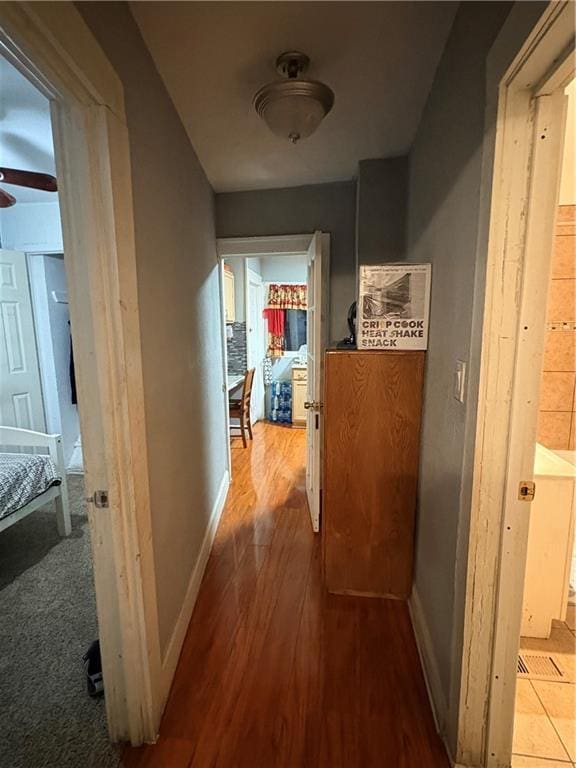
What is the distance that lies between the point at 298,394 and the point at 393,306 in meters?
3.59

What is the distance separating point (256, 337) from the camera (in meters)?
5.22

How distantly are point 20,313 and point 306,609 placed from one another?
347cm

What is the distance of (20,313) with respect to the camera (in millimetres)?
3316

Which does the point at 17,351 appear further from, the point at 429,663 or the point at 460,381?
the point at 429,663

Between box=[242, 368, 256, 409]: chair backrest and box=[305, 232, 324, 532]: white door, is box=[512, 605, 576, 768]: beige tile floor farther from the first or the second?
box=[242, 368, 256, 409]: chair backrest

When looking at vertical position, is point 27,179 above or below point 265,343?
above

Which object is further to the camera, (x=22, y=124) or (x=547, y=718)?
(x=22, y=124)

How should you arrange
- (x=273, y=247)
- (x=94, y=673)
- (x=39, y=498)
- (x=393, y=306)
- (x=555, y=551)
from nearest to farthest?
(x=94, y=673) < (x=555, y=551) < (x=393, y=306) < (x=39, y=498) < (x=273, y=247)

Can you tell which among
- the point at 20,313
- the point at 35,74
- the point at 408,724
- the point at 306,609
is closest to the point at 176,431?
the point at 306,609

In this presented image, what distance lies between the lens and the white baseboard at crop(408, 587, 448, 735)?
4.13 feet

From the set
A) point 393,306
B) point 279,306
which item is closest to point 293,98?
point 393,306

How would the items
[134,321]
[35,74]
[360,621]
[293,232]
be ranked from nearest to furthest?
[35,74]
[134,321]
[360,621]
[293,232]

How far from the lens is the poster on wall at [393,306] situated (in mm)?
1601

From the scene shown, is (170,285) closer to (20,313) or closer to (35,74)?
(35,74)
